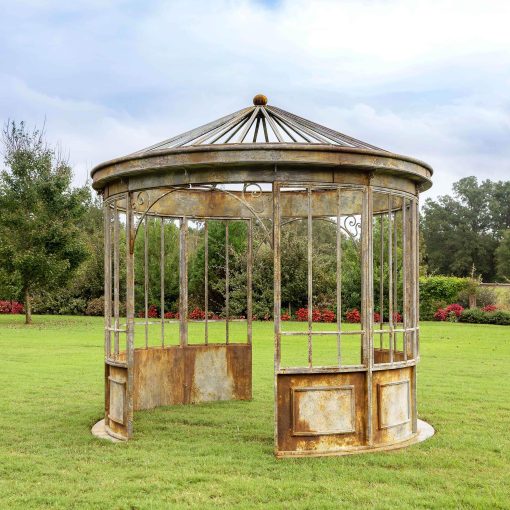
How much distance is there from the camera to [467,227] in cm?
6475

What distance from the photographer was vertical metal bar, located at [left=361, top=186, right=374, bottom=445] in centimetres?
725

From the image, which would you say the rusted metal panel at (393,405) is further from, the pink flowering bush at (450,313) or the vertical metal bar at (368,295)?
the pink flowering bush at (450,313)

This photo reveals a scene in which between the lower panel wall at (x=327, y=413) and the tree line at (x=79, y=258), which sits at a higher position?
the tree line at (x=79, y=258)

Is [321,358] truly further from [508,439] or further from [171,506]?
[171,506]

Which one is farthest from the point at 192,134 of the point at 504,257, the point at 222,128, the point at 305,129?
the point at 504,257

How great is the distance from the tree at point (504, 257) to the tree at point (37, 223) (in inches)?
1505

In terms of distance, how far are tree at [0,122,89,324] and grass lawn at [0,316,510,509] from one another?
15700 mm

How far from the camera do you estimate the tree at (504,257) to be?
2206 inches

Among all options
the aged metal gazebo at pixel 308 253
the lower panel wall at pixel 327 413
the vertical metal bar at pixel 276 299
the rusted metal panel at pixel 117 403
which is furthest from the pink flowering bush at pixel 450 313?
the vertical metal bar at pixel 276 299

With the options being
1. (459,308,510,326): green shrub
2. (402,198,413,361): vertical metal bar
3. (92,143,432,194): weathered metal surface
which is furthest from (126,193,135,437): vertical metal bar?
(459,308,510,326): green shrub

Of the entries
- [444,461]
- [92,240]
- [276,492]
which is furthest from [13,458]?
[92,240]

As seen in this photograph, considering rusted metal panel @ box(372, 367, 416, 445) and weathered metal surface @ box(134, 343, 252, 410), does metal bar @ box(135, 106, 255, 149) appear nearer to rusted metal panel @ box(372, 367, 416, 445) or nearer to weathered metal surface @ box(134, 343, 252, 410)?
weathered metal surface @ box(134, 343, 252, 410)

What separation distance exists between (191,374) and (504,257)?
169 feet

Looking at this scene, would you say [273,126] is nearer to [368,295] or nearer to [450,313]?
[368,295]
